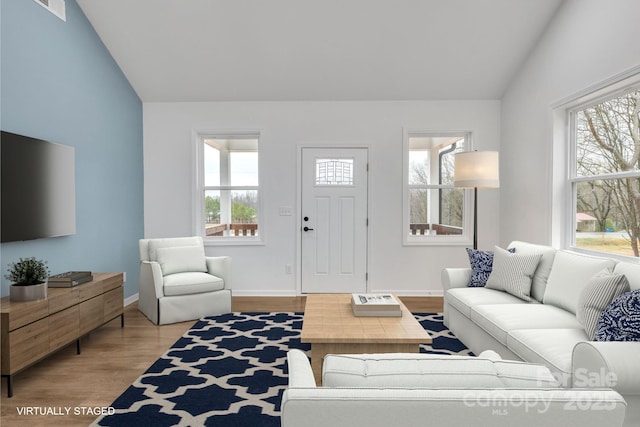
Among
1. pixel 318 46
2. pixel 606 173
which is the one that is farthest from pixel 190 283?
pixel 606 173

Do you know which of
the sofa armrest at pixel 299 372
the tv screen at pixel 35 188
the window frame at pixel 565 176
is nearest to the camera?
the sofa armrest at pixel 299 372

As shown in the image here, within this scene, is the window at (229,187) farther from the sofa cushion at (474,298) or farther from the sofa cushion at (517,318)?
the sofa cushion at (517,318)

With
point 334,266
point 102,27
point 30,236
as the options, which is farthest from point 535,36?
point 30,236

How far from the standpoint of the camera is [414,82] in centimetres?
508

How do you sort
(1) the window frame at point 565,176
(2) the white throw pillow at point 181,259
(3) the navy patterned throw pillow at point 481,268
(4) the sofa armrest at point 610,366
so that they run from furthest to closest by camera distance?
(2) the white throw pillow at point 181,259 < (1) the window frame at point 565,176 < (3) the navy patterned throw pillow at point 481,268 < (4) the sofa armrest at point 610,366

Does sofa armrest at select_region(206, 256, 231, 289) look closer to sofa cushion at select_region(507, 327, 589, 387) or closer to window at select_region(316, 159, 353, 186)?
window at select_region(316, 159, 353, 186)

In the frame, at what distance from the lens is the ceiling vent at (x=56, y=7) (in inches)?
140

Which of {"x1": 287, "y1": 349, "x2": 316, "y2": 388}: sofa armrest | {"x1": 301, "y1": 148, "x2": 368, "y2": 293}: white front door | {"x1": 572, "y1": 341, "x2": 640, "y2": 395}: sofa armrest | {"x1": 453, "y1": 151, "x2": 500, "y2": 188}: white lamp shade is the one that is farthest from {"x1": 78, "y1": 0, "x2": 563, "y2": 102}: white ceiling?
{"x1": 287, "y1": 349, "x2": 316, "y2": 388}: sofa armrest

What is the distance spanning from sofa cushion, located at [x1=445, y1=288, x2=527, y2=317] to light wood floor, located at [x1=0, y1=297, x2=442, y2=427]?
2.43 meters

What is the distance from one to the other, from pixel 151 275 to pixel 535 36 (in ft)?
15.2

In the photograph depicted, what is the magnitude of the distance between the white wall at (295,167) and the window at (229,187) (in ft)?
0.60

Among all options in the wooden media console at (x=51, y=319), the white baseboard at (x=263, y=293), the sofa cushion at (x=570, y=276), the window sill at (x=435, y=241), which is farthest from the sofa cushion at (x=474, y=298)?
the wooden media console at (x=51, y=319)

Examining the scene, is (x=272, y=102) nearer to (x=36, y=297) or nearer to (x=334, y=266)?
(x=334, y=266)

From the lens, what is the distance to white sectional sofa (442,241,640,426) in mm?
1780
